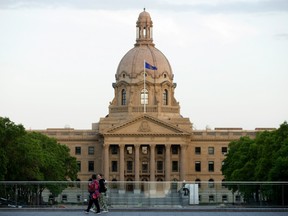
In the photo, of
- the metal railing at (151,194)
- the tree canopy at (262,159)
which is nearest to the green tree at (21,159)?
the tree canopy at (262,159)

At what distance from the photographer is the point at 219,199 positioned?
290ft

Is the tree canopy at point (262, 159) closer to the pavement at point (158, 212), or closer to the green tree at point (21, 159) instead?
the green tree at point (21, 159)

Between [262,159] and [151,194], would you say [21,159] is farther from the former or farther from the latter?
[151,194]

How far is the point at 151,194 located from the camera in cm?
9031

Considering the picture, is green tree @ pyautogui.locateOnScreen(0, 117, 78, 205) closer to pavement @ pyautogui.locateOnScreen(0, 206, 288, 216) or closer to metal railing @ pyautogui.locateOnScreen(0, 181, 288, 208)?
metal railing @ pyautogui.locateOnScreen(0, 181, 288, 208)

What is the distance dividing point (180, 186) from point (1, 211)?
19856mm

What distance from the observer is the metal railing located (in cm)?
8575

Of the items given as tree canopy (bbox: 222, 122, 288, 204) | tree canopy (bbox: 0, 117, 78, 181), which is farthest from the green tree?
tree canopy (bbox: 222, 122, 288, 204)

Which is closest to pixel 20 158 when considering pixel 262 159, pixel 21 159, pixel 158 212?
pixel 21 159

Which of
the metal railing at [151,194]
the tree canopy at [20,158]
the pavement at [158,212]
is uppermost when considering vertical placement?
the tree canopy at [20,158]

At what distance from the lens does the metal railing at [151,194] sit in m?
85.8

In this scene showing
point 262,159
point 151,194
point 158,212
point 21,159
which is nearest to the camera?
point 158,212

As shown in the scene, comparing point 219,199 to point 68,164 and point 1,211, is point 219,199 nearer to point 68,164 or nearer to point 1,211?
point 1,211

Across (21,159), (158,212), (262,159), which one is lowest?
(158,212)
